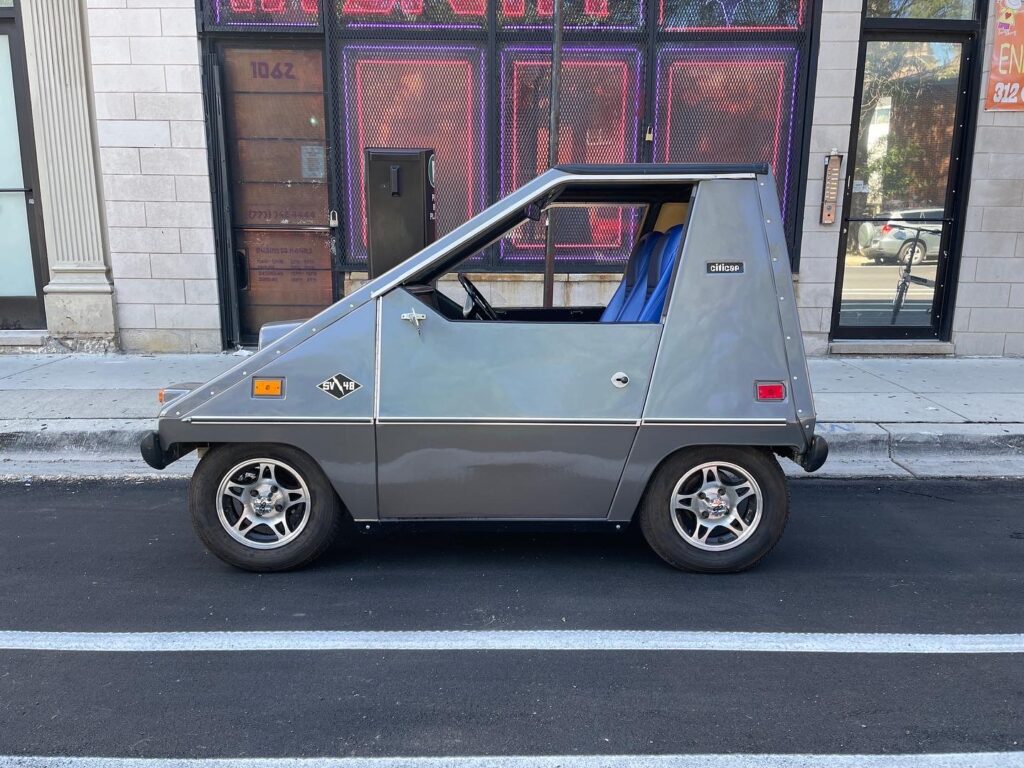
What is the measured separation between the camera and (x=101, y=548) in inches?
174

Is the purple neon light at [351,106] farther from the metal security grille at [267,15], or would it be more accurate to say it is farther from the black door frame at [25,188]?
the black door frame at [25,188]

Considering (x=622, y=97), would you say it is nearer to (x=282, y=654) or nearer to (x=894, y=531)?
(x=894, y=531)

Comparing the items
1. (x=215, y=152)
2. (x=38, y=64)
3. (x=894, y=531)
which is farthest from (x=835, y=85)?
(x=38, y=64)

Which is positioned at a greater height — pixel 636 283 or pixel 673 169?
pixel 673 169

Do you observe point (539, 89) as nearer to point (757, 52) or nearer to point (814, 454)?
point (757, 52)

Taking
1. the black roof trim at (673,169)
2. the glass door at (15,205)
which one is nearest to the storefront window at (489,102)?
the glass door at (15,205)

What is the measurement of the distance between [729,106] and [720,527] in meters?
6.27

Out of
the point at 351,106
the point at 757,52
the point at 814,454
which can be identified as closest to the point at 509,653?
the point at 814,454

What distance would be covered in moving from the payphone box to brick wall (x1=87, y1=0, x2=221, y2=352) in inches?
162

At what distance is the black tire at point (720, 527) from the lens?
396 cm

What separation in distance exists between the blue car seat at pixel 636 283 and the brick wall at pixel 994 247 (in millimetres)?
5900

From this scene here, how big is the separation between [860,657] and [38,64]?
9518 mm

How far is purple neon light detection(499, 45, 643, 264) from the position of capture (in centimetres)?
874

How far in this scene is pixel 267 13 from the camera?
28.3ft
